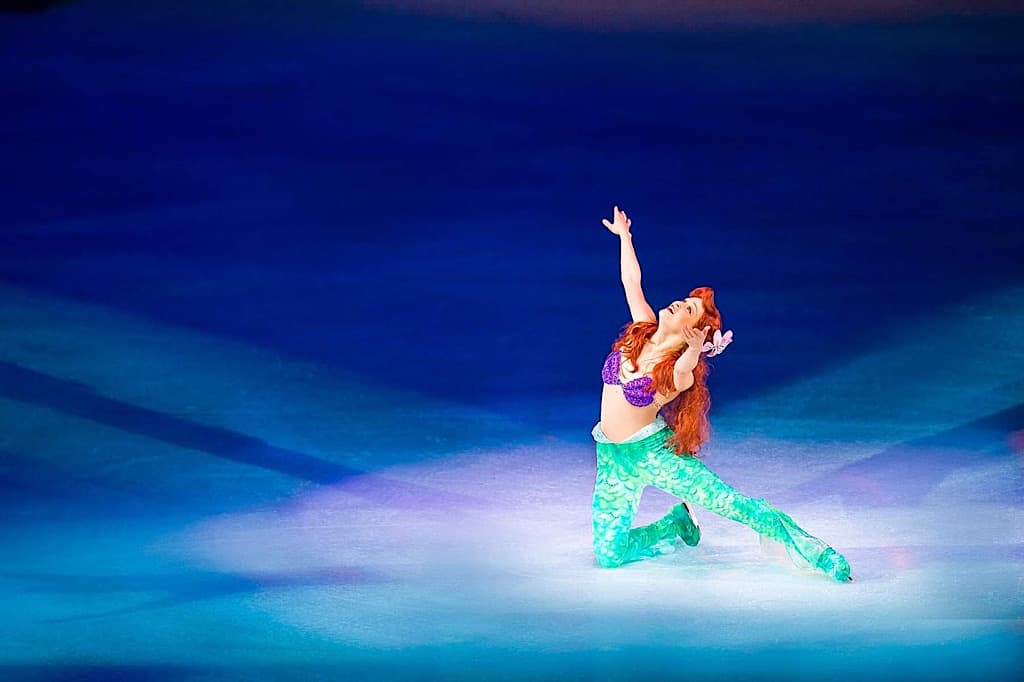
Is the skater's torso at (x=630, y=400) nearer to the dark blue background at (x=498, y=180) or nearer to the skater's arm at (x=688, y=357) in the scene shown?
the skater's arm at (x=688, y=357)

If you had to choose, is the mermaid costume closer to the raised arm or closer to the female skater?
the female skater

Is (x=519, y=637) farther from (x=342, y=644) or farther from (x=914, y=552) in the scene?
(x=914, y=552)

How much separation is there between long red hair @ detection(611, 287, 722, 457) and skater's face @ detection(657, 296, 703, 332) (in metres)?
0.02

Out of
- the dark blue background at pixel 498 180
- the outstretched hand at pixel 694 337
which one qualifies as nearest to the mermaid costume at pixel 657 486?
the outstretched hand at pixel 694 337

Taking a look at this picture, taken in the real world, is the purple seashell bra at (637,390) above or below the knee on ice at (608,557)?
above

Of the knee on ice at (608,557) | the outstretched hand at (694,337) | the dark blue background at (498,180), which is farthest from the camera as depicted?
the dark blue background at (498,180)

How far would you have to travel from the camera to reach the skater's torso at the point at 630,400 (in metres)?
5.56

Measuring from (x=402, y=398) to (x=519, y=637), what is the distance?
114 inches

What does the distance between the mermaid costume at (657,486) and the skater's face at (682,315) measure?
222mm

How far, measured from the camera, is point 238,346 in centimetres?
824

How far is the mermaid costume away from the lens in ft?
18.1

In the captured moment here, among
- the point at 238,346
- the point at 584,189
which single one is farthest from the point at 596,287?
the point at 238,346

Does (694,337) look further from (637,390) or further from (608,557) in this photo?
(608,557)

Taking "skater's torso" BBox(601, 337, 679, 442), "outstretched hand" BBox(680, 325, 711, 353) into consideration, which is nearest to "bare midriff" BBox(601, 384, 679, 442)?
"skater's torso" BBox(601, 337, 679, 442)
